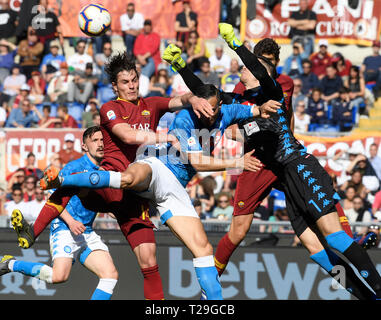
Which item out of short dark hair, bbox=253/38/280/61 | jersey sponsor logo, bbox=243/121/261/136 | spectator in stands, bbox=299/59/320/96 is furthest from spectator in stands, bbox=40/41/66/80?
jersey sponsor logo, bbox=243/121/261/136

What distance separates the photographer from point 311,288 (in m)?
10.3

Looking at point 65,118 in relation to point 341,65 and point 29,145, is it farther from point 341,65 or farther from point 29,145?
point 341,65

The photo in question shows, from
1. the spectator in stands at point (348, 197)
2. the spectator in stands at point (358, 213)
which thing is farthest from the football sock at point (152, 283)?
the spectator in stands at point (348, 197)

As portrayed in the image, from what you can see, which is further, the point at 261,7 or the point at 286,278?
the point at 261,7

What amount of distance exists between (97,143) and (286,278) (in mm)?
3480

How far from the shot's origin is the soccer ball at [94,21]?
9641 mm

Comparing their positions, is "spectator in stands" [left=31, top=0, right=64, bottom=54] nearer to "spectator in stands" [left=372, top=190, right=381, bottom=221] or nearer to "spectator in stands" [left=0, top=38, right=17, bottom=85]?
"spectator in stands" [left=0, top=38, right=17, bottom=85]

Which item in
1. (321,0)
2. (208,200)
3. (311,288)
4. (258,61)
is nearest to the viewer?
(258,61)

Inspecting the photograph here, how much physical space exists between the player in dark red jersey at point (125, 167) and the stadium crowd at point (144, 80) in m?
5.08

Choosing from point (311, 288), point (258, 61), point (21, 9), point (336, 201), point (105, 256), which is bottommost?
point (311, 288)

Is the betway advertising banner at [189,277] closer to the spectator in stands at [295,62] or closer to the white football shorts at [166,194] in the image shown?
the white football shorts at [166,194]
